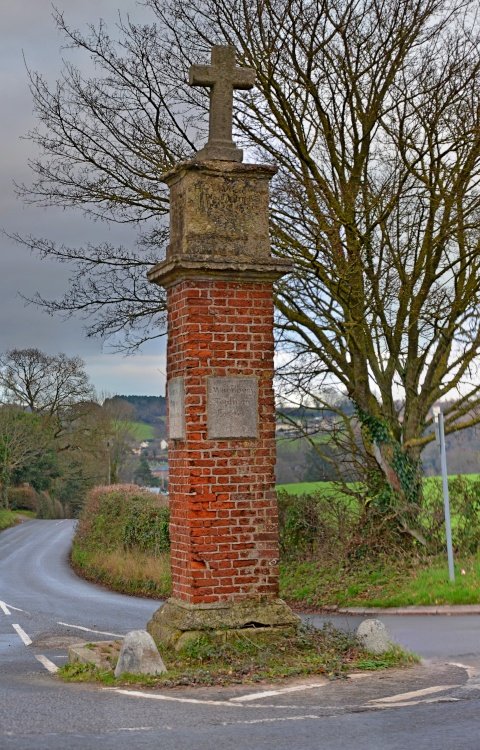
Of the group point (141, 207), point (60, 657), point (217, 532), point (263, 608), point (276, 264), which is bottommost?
point (60, 657)

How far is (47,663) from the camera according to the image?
11.6 metres

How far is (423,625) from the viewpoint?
14039 millimetres

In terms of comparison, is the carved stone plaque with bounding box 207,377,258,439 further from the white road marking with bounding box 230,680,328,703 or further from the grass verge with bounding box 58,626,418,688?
the white road marking with bounding box 230,680,328,703

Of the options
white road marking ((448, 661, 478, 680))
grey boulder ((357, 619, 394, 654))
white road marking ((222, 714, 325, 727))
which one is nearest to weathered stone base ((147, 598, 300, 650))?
grey boulder ((357, 619, 394, 654))

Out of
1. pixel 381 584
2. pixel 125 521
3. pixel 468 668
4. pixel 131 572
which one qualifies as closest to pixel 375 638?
pixel 468 668

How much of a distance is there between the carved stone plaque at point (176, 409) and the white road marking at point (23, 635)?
5.91m

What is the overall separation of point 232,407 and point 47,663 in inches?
155

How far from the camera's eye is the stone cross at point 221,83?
416 inches

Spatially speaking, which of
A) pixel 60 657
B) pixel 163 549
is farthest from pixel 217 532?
pixel 163 549

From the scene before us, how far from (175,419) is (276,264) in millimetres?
1842

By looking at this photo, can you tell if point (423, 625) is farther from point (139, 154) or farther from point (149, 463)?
point (149, 463)

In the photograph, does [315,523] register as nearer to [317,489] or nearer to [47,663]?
[317,489]

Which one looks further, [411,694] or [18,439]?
[18,439]

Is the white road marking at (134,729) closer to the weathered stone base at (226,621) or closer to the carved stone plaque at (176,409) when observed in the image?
the weathered stone base at (226,621)
